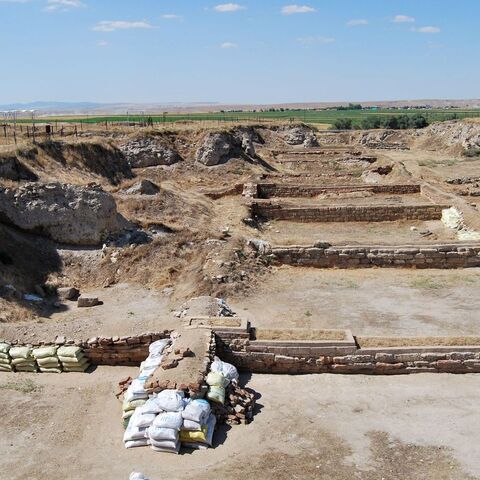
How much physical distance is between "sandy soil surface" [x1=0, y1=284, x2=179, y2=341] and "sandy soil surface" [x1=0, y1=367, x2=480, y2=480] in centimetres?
126

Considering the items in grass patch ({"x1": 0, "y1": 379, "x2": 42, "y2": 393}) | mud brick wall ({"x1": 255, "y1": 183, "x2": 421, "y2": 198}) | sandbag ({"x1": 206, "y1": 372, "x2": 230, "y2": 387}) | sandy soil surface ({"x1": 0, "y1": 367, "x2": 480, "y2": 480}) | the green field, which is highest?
the green field

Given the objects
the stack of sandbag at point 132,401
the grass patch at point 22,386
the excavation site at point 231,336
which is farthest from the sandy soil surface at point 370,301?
the grass patch at point 22,386

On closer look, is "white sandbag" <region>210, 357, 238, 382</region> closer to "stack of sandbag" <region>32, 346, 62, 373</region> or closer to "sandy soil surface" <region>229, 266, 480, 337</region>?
"sandy soil surface" <region>229, 266, 480, 337</region>

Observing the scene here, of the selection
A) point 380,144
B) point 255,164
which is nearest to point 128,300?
point 255,164

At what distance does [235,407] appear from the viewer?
837 cm

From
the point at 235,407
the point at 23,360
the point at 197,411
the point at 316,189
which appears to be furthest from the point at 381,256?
the point at 316,189

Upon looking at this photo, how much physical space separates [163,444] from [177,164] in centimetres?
2568

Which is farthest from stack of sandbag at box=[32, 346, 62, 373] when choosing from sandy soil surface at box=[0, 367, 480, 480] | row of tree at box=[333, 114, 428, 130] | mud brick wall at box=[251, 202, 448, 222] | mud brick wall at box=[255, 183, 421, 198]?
row of tree at box=[333, 114, 428, 130]

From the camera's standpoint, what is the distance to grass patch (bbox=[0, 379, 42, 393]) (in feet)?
30.7

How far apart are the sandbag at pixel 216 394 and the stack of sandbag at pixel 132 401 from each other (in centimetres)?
93

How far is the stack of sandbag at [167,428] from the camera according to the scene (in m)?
7.42

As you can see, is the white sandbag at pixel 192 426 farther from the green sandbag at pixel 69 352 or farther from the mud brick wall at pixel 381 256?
the mud brick wall at pixel 381 256

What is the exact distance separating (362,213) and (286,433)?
14.4 meters

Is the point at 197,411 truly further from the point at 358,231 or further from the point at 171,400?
the point at 358,231
